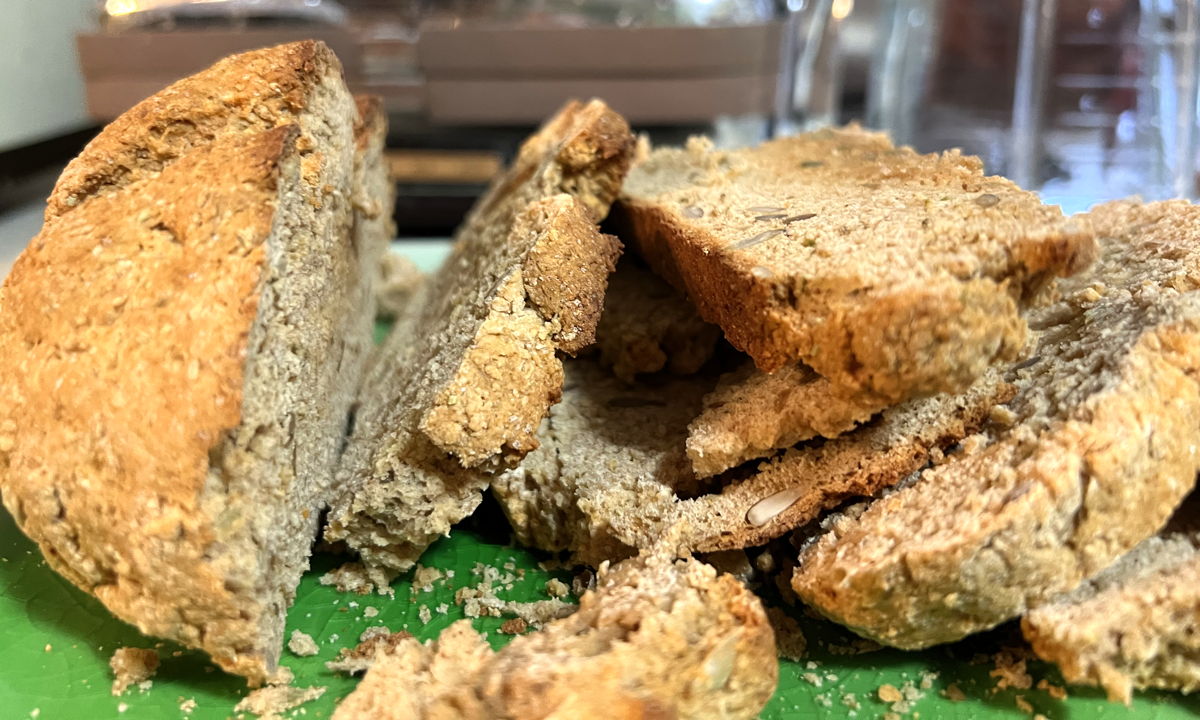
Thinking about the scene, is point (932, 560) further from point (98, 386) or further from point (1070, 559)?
point (98, 386)

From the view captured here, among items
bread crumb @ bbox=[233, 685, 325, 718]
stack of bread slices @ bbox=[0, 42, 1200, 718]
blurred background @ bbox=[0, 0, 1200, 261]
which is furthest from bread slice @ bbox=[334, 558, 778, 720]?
blurred background @ bbox=[0, 0, 1200, 261]

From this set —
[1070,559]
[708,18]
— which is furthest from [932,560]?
[708,18]

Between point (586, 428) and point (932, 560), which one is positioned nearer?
point (932, 560)

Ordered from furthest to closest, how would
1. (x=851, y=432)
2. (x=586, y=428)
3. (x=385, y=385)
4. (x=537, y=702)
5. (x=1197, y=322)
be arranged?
(x=385, y=385)
(x=586, y=428)
(x=851, y=432)
(x=1197, y=322)
(x=537, y=702)

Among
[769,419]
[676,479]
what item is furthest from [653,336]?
[769,419]

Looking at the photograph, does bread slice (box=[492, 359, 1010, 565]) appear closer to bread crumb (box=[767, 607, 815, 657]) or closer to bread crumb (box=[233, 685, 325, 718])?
bread crumb (box=[767, 607, 815, 657])

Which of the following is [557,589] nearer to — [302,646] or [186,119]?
[302,646]
